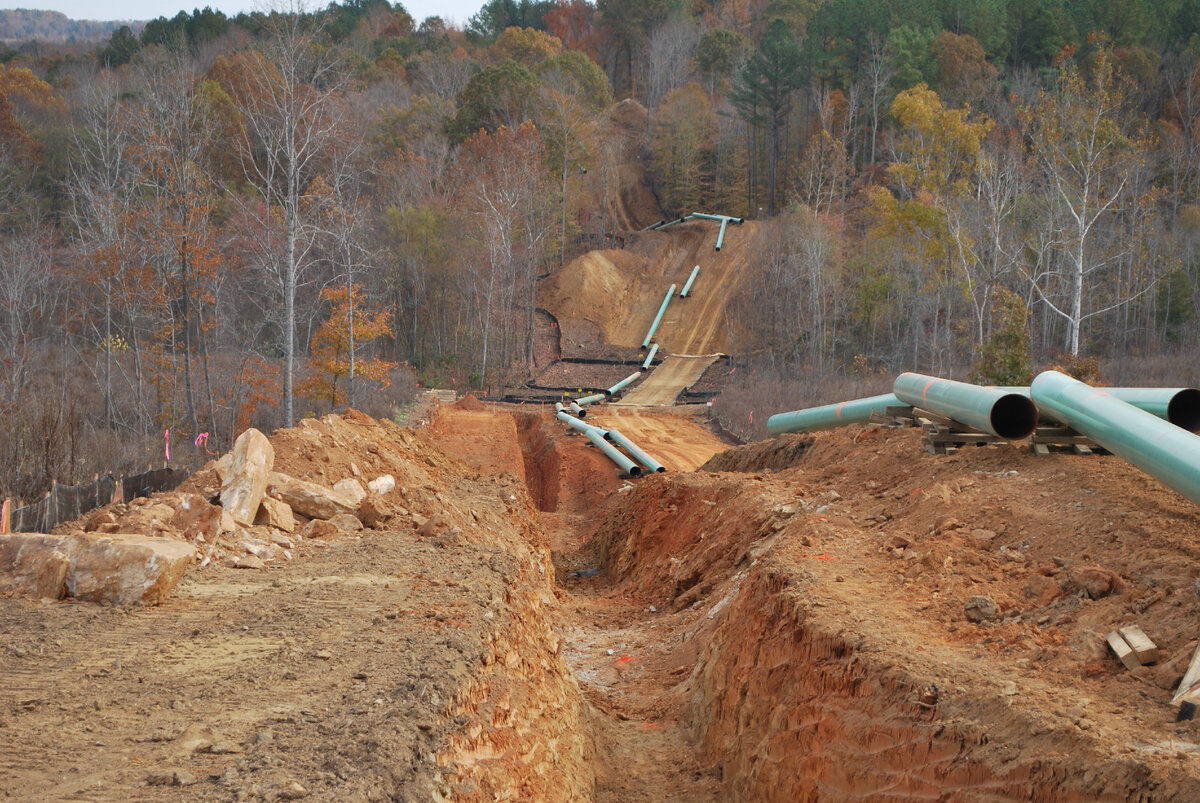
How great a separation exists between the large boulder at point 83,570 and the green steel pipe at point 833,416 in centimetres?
1165

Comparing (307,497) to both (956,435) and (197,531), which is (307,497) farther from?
(956,435)

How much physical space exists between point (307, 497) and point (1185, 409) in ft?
34.1

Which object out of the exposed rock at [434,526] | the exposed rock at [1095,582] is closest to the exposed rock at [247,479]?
the exposed rock at [434,526]

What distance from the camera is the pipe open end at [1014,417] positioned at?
436 inches

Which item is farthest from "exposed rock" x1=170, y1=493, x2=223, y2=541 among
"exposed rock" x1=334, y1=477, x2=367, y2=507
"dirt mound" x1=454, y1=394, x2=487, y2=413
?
"dirt mound" x1=454, y1=394, x2=487, y2=413

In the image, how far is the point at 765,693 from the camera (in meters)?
8.46

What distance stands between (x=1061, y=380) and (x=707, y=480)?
7.18 meters

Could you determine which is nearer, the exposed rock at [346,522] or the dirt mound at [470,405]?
the exposed rock at [346,522]

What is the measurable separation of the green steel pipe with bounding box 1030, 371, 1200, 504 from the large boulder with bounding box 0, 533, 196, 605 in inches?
333

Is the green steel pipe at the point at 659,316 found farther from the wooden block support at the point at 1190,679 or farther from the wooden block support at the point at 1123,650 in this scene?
the wooden block support at the point at 1190,679

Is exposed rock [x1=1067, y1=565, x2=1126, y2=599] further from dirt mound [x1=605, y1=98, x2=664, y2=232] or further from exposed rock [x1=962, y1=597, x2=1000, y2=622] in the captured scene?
dirt mound [x1=605, y1=98, x2=664, y2=232]

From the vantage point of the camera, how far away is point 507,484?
59.2 feet

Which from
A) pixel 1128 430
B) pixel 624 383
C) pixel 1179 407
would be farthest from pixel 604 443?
pixel 1128 430

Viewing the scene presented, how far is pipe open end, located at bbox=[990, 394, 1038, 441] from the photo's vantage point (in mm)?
11086
